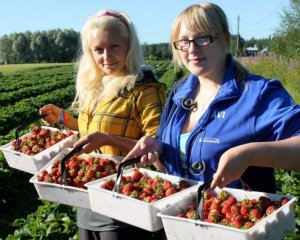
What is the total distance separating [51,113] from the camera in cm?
353

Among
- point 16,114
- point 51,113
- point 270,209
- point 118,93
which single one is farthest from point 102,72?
point 16,114

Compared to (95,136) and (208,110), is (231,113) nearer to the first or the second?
(208,110)

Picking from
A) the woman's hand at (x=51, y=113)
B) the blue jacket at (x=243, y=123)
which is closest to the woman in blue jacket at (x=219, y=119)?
the blue jacket at (x=243, y=123)

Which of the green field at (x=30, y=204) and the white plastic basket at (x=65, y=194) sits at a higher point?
the white plastic basket at (x=65, y=194)

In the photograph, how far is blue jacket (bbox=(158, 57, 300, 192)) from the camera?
1.99m

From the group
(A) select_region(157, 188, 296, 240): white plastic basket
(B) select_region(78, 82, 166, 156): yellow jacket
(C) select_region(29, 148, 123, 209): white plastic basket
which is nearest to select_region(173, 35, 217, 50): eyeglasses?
(B) select_region(78, 82, 166, 156): yellow jacket

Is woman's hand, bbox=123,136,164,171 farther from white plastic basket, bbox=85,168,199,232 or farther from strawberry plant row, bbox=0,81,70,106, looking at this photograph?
strawberry plant row, bbox=0,81,70,106

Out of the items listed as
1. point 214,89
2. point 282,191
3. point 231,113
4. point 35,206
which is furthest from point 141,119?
point 35,206

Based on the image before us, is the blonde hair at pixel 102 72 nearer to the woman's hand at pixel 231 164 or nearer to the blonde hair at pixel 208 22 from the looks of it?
the blonde hair at pixel 208 22

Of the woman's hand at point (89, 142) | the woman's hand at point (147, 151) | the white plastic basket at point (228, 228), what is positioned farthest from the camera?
the woman's hand at point (89, 142)

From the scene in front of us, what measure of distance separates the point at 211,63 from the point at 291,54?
24865 mm

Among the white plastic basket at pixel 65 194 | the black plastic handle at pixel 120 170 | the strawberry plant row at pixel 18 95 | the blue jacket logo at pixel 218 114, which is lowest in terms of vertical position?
the strawberry plant row at pixel 18 95

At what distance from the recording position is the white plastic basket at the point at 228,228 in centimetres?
167

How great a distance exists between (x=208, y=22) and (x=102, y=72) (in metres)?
1.11
